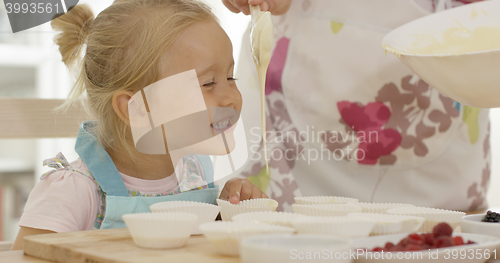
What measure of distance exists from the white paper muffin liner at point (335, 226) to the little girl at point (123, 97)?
434 mm

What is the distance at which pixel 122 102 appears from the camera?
0.91 metres

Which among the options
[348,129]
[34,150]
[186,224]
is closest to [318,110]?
[348,129]

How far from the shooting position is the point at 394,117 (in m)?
1.12

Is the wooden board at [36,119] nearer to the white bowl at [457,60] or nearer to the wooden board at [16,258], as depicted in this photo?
the wooden board at [16,258]

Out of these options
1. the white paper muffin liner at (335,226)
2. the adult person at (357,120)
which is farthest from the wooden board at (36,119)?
the white paper muffin liner at (335,226)

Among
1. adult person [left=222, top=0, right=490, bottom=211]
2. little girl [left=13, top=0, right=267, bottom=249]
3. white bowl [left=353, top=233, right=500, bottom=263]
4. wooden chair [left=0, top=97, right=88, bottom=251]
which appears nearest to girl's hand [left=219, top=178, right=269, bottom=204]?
little girl [left=13, top=0, right=267, bottom=249]

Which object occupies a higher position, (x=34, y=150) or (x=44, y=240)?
(x=44, y=240)

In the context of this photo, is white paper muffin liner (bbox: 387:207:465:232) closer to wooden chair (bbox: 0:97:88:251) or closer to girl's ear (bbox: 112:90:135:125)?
girl's ear (bbox: 112:90:135:125)

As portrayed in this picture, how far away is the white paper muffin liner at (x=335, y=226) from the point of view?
464 mm

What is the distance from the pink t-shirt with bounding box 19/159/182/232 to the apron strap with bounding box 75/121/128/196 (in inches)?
0.7

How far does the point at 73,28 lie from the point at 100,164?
305mm

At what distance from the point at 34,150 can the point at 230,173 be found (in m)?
1.85

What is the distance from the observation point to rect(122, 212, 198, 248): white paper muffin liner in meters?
0.48

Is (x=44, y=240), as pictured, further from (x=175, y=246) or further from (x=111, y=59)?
(x=111, y=59)
